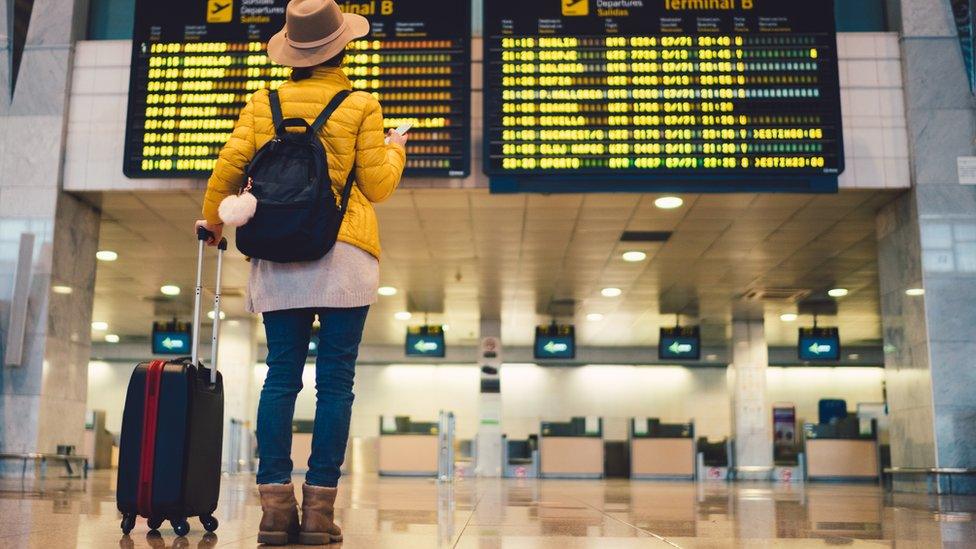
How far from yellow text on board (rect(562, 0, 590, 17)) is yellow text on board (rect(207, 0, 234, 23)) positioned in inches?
120

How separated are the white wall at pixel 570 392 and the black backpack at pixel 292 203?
69.9ft

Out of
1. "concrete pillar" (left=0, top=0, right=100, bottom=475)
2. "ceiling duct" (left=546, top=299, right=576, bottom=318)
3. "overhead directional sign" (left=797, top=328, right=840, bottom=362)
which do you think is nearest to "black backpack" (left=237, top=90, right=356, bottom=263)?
"concrete pillar" (left=0, top=0, right=100, bottom=475)

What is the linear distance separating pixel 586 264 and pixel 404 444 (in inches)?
281

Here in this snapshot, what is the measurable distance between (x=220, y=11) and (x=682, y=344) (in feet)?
36.4

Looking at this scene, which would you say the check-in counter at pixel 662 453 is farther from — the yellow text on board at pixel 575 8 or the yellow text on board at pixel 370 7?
the yellow text on board at pixel 370 7

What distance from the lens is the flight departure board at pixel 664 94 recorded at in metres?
8.08

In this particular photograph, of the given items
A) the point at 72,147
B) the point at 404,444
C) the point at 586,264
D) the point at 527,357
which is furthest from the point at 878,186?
the point at 527,357

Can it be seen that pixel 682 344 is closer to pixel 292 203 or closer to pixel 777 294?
pixel 777 294

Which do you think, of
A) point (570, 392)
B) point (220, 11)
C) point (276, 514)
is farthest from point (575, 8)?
point (570, 392)

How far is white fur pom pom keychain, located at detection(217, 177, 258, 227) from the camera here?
2816mm

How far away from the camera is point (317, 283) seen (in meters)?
2.96

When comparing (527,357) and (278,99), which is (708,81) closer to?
(278,99)

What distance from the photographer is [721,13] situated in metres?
8.20

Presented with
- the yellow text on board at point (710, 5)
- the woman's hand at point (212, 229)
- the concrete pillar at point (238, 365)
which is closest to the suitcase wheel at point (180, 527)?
the woman's hand at point (212, 229)
